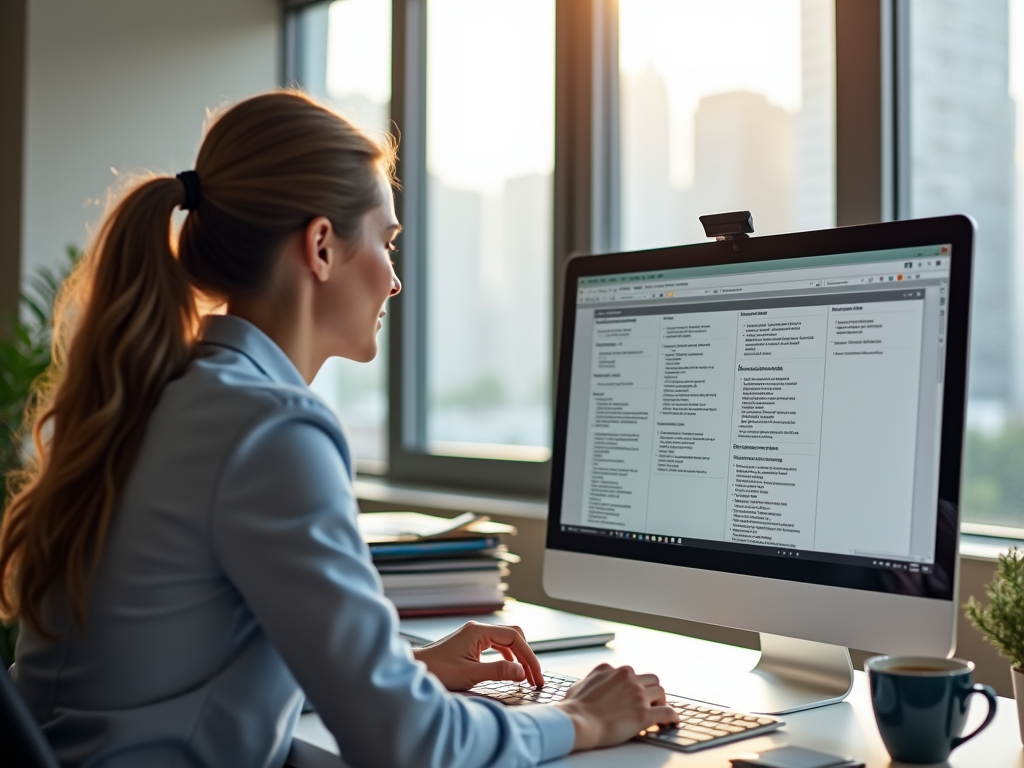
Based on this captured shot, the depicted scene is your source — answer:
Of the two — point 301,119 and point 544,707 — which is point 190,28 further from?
point 544,707

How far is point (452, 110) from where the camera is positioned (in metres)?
2.80

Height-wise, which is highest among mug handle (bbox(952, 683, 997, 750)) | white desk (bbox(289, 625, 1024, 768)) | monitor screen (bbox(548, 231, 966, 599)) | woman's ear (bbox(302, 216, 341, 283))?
woman's ear (bbox(302, 216, 341, 283))

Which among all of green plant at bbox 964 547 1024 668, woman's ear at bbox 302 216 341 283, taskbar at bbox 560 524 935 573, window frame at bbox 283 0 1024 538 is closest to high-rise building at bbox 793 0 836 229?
window frame at bbox 283 0 1024 538

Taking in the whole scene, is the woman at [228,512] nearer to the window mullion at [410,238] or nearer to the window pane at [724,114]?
the window pane at [724,114]

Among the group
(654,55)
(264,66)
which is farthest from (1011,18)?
(264,66)

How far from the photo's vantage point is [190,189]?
1032mm

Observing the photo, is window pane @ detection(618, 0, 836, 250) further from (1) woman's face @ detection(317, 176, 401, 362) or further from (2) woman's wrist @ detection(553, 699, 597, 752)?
(2) woman's wrist @ detection(553, 699, 597, 752)

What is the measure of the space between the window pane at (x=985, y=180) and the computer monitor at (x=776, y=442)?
0.66m

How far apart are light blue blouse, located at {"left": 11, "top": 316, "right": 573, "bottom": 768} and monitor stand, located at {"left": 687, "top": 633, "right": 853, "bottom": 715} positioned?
0.87 feet

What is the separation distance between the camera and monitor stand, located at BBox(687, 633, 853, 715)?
1101 millimetres

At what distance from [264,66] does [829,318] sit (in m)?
2.60

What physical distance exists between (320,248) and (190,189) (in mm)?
138

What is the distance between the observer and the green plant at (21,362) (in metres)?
2.58

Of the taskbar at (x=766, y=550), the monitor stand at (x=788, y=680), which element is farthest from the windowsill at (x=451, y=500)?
the taskbar at (x=766, y=550)
